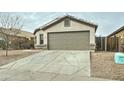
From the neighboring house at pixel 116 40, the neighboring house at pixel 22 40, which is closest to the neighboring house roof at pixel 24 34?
the neighboring house at pixel 22 40

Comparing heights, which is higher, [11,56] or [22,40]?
[22,40]

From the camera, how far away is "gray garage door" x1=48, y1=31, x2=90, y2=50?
56.3 feet

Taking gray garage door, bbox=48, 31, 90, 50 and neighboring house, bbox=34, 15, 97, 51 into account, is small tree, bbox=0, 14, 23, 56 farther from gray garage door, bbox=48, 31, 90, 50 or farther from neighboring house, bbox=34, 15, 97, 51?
gray garage door, bbox=48, 31, 90, 50

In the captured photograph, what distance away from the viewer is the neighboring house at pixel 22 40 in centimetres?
1645

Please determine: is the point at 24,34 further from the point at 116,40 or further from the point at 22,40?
the point at 116,40

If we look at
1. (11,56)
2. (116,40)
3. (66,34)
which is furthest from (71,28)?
(11,56)

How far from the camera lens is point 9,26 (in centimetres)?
1561

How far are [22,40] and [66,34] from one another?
4507 mm

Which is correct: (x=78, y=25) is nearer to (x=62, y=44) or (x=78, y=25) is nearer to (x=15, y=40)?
(x=62, y=44)

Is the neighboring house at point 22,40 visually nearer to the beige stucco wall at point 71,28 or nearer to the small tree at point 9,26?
the small tree at point 9,26

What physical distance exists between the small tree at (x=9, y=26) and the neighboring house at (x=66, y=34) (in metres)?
2.87

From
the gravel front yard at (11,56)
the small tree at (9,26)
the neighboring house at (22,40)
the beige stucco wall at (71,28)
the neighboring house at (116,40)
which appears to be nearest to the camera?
the gravel front yard at (11,56)

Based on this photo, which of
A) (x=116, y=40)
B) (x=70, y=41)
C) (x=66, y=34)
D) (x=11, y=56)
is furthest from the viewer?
(x=116, y=40)
